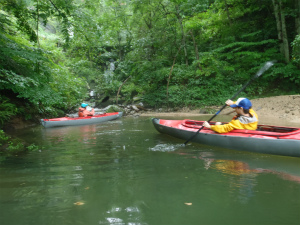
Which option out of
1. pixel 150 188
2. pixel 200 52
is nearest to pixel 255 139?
pixel 150 188

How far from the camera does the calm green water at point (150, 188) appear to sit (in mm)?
2355

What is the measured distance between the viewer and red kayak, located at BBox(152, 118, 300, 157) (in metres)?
4.49

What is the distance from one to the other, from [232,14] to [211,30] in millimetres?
1754

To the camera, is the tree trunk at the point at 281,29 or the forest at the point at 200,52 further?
the forest at the point at 200,52

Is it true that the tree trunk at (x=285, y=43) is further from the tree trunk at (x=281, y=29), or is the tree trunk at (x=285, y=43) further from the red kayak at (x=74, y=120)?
the red kayak at (x=74, y=120)

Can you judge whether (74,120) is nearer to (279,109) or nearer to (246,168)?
(246,168)

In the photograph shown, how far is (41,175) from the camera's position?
372cm

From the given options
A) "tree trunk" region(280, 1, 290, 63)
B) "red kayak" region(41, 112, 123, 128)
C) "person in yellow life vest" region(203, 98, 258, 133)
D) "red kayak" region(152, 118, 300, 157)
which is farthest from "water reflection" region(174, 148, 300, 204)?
"tree trunk" region(280, 1, 290, 63)

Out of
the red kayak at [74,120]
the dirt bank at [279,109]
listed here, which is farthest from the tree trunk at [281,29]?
the red kayak at [74,120]

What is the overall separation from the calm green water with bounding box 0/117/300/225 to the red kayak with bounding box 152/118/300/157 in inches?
6.4

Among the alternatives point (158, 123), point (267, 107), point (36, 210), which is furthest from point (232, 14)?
point (36, 210)

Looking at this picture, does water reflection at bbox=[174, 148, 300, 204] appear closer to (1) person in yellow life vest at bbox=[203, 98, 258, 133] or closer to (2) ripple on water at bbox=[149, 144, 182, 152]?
(2) ripple on water at bbox=[149, 144, 182, 152]

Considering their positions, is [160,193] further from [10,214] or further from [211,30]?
[211,30]

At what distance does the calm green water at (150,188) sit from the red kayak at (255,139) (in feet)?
0.53
